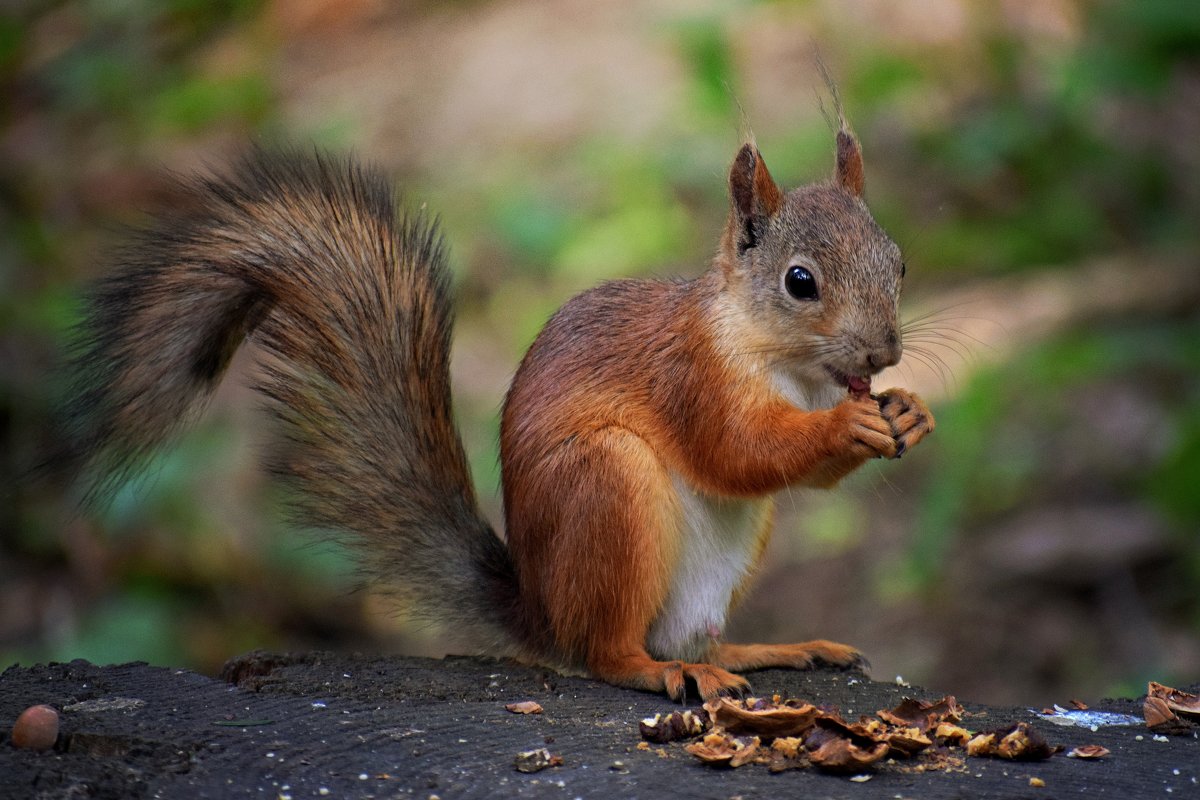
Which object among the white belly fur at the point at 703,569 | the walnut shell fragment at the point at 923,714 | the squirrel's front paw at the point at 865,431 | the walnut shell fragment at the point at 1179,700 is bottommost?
the walnut shell fragment at the point at 923,714

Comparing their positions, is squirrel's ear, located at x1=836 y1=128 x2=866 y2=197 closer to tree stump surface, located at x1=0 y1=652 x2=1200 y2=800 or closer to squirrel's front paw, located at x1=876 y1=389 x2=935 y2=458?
squirrel's front paw, located at x1=876 y1=389 x2=935 y2=458

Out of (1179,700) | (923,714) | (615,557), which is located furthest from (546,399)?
(1179,700)

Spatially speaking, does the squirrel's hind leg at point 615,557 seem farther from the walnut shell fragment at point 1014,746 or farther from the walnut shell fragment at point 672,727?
the walnut shell fragment at point 1014,746

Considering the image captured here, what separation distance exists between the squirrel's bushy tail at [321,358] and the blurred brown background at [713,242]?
2.29 ft

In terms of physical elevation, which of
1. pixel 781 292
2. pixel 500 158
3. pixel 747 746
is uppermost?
pixel 500 158

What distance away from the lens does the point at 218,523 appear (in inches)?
171

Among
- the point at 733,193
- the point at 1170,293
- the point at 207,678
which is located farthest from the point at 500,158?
the point at 207,678

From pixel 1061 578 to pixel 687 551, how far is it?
212cm

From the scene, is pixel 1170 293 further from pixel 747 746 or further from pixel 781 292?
pixel 747 746

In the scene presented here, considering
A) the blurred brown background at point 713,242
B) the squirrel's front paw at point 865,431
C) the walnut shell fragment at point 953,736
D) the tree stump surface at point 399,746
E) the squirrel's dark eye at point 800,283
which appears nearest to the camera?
the tree stump surface at point 399,746

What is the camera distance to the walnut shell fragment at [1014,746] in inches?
69.0

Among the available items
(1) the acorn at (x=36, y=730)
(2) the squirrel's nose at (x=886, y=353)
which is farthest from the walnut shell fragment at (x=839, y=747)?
(1) the acorn at (x=36, y=730)

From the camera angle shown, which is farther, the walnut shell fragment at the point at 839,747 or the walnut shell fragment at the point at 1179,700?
the walnut shell fragment at the point at 1179,700

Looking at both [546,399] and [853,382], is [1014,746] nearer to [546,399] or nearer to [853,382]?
[853,382]
